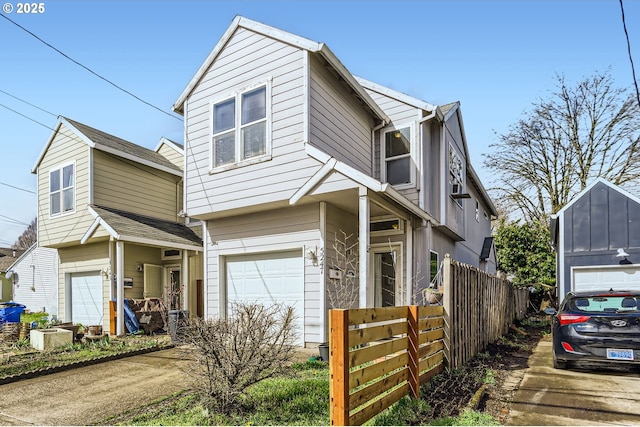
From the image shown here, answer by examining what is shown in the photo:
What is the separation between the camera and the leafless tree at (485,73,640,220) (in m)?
21.6

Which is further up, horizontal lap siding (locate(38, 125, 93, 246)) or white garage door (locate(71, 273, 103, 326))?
horizontal lap siding (locate(38, 125, 93, 246))

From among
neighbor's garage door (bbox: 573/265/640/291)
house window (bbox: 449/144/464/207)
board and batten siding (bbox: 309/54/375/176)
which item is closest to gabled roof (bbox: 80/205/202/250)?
board and batten siding (bbox: 309/54/375/176)

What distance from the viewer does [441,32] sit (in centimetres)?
771

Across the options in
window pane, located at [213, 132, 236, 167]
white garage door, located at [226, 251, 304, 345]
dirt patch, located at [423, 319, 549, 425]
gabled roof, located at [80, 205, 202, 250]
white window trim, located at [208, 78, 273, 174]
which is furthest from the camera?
gabled roof, located at [80, 205, 202, 250]

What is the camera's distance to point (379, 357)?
173 inches

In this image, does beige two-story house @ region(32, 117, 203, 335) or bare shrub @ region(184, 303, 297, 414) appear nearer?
bare shrub @ region(184, 303, 297, 414)

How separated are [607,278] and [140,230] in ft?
46.4

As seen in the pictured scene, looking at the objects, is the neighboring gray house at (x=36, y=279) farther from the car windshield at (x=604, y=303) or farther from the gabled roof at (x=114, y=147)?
the car windshield at (x=604, y=303)

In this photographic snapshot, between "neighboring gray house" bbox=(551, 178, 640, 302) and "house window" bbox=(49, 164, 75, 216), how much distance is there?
1591 cm

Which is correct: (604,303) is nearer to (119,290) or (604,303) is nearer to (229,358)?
(229,358)

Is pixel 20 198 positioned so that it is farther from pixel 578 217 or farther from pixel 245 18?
Answer: pixel 578 217

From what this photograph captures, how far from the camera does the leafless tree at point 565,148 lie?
2162 centimetres

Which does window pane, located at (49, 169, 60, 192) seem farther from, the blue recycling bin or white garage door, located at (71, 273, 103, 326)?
the blue recycling bin

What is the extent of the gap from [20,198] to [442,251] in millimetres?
23775
